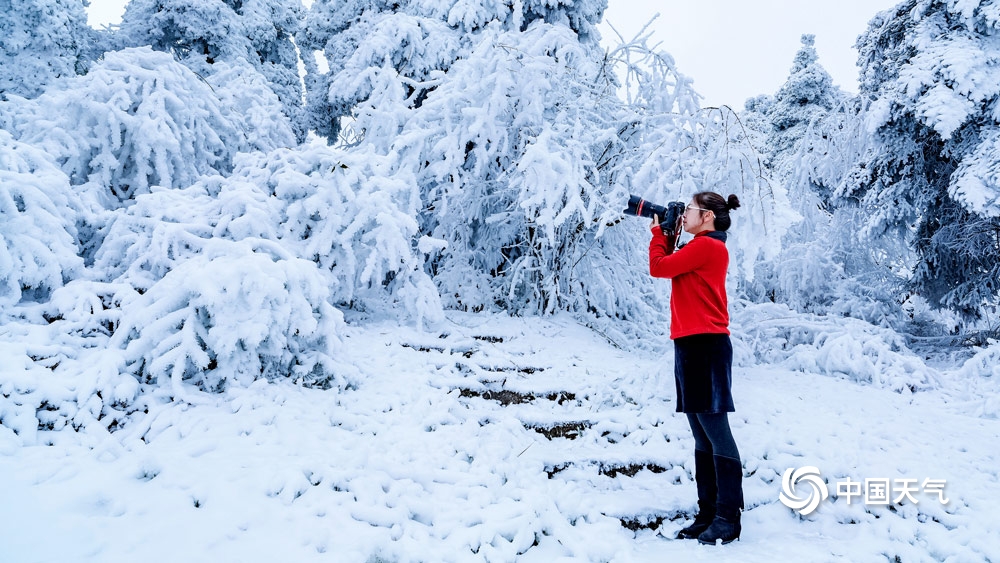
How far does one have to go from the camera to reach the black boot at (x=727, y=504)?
2.41 meters

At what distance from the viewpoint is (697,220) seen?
2.63 metres

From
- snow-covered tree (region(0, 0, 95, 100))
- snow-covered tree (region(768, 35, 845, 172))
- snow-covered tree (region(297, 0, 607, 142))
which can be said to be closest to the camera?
snow-covered tree (region(297, 0, 607, 142))

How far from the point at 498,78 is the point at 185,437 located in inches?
177

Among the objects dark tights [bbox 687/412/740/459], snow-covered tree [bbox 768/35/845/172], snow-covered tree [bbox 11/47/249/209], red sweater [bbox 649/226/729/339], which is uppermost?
snow-covered tree [bbox 768/35/845/172]

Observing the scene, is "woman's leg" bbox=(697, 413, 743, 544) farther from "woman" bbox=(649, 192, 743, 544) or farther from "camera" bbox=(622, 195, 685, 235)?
"camera" bbox=(622, 195, 685, 235)

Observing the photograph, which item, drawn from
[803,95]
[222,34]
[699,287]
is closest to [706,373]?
[699,287]

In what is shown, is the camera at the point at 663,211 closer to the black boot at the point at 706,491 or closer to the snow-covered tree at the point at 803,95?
the black boot at the point at 706,491

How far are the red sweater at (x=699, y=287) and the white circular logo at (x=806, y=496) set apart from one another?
42.6 inches

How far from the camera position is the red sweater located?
2467 millimetres

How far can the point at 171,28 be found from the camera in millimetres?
11094

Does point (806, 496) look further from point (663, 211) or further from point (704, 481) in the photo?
point (663, 211)

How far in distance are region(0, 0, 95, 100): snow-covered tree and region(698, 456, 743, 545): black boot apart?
43.4 feet

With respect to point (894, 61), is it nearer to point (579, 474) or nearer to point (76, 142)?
point (579, 474)

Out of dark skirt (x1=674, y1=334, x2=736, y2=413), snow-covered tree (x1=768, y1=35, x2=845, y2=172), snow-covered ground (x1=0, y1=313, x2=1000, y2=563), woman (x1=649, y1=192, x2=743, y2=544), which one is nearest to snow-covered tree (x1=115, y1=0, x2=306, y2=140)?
snow-covered ground (x1=0, y1=313, x2=1000, y2=563)
